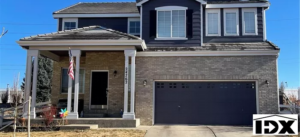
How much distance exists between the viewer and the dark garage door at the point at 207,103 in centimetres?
1333

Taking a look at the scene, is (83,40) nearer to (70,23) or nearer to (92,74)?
(92,74)

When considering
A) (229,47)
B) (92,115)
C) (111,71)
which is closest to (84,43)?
(111,71)

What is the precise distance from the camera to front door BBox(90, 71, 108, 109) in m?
14.4

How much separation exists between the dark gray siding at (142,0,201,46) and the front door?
2932 millimetres

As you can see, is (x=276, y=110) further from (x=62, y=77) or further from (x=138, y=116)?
(x=62, y=77)

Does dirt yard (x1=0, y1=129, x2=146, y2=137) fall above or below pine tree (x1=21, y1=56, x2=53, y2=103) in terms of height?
below

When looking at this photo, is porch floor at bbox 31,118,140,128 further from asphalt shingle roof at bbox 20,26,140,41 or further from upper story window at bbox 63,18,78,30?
upper story window at bbox 63,18,78,30

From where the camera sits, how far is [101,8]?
17.6 m

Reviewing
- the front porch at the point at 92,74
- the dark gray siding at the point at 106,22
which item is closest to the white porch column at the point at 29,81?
the front porch at the point at 92,74

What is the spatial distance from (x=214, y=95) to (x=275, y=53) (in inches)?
135

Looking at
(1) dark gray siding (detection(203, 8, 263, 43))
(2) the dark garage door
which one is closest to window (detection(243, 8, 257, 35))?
(1) dark gray siding (detection(203, 8, 263, 43))

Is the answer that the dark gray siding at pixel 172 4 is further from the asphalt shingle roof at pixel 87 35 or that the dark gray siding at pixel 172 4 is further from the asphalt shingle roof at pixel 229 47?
the asphalt shingle roof at pixel 87 35

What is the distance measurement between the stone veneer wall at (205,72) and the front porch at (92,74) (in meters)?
0.75

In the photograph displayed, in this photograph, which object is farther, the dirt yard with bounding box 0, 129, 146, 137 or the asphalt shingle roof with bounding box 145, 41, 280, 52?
the asphalt shingle roof with bounding box 145, 41, 280, 52
